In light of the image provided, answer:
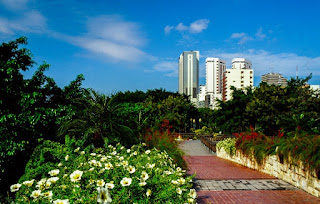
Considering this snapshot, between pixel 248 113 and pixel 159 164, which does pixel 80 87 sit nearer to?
pixel 159 164

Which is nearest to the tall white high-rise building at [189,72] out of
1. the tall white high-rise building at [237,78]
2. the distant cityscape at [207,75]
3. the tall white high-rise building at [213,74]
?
the distant cityscape at [207,75]

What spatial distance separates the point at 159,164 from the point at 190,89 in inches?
6650

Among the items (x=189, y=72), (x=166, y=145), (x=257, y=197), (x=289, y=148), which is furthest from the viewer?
(x=189, y=72)

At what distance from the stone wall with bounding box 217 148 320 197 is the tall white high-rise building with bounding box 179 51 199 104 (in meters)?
163

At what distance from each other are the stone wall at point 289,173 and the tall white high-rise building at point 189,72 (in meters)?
163

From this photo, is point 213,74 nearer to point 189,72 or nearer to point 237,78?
point 189,72

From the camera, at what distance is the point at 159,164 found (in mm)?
4473

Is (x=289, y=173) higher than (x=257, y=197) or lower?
higher

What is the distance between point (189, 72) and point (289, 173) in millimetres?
170932

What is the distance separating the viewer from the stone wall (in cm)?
547

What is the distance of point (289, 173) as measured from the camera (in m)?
6.62

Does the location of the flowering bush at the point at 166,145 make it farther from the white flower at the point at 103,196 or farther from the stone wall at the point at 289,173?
the white flower at the point at 103,196

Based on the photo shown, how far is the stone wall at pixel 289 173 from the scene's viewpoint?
5.47 meters

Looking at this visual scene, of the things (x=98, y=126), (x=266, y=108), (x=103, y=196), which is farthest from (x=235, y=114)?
(x=103, y=196)
